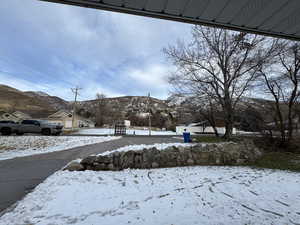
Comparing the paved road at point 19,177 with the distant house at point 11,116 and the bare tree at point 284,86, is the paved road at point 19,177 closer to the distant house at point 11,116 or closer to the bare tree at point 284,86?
the bare tree at point 284,86

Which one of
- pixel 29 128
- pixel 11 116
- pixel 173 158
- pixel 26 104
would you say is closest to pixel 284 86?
pixel 173 158

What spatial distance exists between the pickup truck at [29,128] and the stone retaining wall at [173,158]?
11331 millimetres

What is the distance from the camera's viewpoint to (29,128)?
1346 centimetres

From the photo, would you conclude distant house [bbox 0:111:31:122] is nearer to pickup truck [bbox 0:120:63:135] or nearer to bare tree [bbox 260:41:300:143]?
pickup truck [bbox 0:120:63:135]

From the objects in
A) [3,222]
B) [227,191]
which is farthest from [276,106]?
[3,222]

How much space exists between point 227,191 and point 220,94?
772 cm

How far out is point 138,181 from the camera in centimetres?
381

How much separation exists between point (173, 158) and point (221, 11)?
15.8 feet

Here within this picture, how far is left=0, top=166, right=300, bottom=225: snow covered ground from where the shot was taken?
222 cm

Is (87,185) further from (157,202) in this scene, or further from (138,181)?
(157,202)

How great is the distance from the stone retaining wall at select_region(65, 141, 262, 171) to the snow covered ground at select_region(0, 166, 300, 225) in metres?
0.55

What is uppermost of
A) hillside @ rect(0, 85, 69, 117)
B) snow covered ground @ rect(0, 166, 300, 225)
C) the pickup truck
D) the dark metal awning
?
hillside @ rect(0, 85, 69, 117)

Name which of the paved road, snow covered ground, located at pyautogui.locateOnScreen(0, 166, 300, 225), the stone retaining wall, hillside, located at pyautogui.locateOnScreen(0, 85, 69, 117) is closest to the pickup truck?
the paved road

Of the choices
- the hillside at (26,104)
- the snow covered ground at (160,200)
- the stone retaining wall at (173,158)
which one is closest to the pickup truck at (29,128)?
the stone retaining wall at (173,158)
